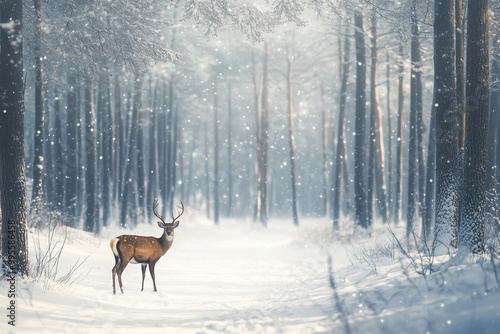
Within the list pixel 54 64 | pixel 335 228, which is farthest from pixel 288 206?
pixel 54 64

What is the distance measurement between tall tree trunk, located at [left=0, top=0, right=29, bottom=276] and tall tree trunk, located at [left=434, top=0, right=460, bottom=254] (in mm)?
8057

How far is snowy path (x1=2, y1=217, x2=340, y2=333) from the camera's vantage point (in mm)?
6375

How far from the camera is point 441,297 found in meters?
6.30

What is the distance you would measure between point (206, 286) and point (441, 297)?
544 centimetres

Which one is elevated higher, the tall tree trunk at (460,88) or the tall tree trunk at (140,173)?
the tall tree trunk at (460,88)

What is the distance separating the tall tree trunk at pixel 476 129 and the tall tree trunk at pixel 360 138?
30.0 feet

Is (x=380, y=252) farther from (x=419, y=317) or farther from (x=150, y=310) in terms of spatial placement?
(x=150, y=310)

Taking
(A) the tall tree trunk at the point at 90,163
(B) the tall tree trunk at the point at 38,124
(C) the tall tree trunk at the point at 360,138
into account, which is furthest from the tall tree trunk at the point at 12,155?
(C) the tall tree trunk at the point at 360,138

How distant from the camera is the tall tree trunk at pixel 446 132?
30.4 feet

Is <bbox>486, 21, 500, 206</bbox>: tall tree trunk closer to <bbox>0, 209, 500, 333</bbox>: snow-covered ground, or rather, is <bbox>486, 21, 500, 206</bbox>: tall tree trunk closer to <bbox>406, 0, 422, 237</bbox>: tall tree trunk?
<bbox>406, 0, 422, 237</bbox>: tall tree trunk

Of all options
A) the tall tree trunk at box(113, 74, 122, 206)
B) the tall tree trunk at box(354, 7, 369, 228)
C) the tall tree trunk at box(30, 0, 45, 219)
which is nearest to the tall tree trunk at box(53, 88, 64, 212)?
the tall tree trunk at box(30, 0, 45, 219)

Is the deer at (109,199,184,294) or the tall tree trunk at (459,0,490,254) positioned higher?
the tall tree trunk at (459,0,490,254)

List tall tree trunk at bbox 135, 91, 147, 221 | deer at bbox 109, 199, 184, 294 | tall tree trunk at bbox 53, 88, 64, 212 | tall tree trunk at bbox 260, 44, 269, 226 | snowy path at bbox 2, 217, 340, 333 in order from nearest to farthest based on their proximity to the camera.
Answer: snowy path at bbox 2, 217, 340, 333 → deer at bbox 109, 199, 184, 294 → tall tree trunk at bbox 53, 88, 64, 212 → tall tree trunk at bbox 135, 91, 147, 221 → tall tree trunk at bbox 260, 44, 269, 226

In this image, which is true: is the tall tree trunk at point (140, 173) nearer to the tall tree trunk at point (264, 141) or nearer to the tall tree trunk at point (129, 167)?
the tall tree trunk at point (129, 167)
